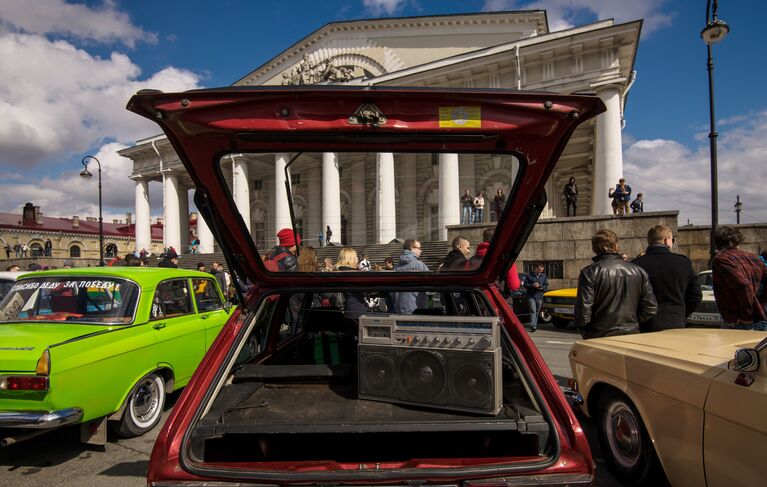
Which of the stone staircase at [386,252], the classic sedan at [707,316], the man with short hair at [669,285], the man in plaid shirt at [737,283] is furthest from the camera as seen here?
the classic sedan at [707,316]

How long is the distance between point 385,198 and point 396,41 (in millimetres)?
16618

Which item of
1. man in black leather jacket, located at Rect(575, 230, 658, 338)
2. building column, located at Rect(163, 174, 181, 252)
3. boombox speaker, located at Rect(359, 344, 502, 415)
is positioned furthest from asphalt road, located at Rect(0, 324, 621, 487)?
building column, located at Rect(163, 174, 181, 252)

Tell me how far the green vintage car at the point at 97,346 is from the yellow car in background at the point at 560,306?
795 cm

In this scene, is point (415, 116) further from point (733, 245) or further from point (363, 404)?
point (733, 245)

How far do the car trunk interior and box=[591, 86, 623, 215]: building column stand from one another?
18182 mm

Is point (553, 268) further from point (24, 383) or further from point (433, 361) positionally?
point (24, 383)

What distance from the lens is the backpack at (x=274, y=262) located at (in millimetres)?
2611

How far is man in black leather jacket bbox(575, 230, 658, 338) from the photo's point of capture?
362 cm

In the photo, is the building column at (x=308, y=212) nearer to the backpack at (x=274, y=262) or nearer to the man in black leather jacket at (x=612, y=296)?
the backpack at (x=274, y=262)

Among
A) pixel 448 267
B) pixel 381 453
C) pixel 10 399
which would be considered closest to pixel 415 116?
pixel 448 267

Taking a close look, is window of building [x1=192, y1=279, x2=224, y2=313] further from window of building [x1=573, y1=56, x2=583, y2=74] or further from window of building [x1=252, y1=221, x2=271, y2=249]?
window of building [x1=573, y1=56, x2=583, y2=74]

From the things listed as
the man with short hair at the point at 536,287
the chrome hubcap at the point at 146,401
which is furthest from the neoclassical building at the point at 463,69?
the chrome hubcap at the point at 146,401

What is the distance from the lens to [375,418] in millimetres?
1966

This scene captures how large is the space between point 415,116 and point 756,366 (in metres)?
1.84
